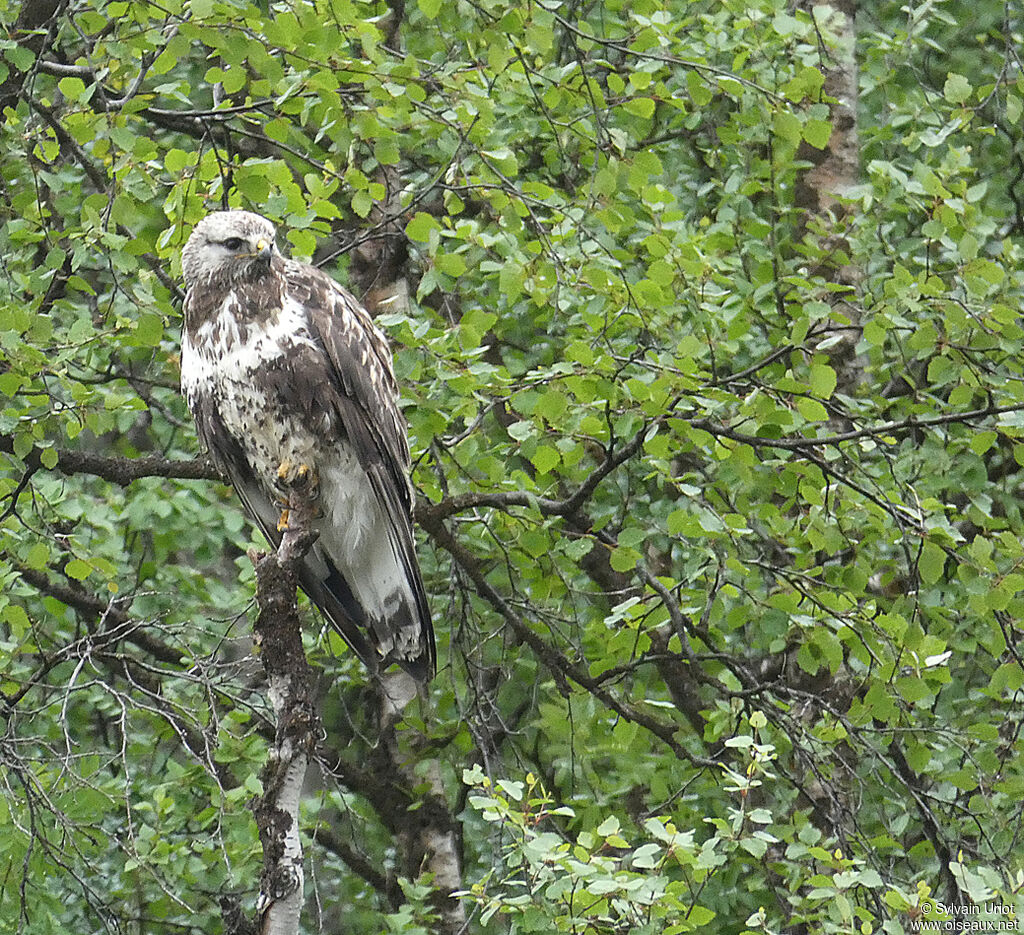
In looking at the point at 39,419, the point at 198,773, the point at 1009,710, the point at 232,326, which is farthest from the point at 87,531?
the point at 1009,710

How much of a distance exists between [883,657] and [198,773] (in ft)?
8.49

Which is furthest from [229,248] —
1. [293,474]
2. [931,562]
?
[931,562]

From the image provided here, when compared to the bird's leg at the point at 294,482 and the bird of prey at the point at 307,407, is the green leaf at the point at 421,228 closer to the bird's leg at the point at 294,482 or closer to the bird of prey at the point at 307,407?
the bird of prey at the point at 307,407

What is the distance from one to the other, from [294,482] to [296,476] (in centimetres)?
2

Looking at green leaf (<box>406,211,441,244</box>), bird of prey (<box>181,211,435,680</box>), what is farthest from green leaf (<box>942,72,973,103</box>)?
A: bird of prey (<box>181,211,435,680</box>)

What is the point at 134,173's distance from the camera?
387 centimetres

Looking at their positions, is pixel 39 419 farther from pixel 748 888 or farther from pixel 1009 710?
pixel 1009 710

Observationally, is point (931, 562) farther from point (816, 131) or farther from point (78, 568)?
point (78, 568)

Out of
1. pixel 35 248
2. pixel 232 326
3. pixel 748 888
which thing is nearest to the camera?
pixel 232 326

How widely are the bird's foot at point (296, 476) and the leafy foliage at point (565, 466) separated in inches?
16.6

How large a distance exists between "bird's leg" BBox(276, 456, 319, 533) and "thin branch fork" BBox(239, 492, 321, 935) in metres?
0.70

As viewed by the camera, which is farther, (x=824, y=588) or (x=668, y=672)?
(x=668, y=672)

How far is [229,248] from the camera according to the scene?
4145 mm

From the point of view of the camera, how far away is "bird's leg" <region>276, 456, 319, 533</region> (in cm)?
424
